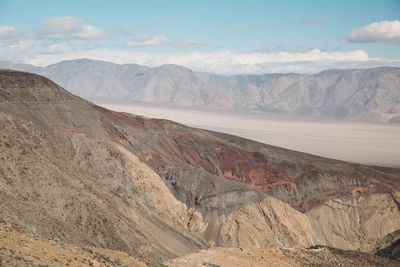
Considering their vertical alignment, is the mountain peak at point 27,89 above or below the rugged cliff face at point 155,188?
above

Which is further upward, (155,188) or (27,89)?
(27,89)

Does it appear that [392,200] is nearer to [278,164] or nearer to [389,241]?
[389,241]

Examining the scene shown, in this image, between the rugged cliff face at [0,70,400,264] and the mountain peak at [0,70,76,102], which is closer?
the rugged cliff face at [0,70,400,264]

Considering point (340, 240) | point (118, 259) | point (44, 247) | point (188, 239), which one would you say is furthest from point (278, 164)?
point (44, 247)

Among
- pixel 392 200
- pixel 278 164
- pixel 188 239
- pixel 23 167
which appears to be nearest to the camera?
pixel 23 167

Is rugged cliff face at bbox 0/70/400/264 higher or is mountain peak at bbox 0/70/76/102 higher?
mountain peak at bbox 0/70/76/102

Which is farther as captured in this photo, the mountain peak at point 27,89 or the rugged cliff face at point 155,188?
the mountain peak at point 27,89

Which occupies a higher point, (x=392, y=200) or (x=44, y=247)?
(x=44, y=247)

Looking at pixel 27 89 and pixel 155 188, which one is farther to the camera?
pixel 27 89
